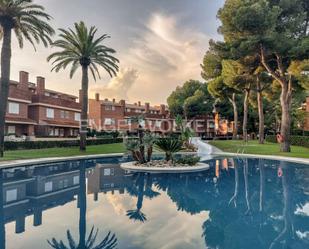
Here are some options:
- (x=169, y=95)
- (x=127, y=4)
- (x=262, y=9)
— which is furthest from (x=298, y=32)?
(x=169, y=95)

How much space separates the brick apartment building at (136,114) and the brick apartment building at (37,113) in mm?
11473

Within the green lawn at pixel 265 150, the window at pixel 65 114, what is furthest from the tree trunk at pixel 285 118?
the window at pixel 65 114

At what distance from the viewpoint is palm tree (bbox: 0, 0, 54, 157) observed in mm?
22250

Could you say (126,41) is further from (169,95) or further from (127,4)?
(169,95)

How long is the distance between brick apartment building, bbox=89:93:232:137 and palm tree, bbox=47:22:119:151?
25.3 meters

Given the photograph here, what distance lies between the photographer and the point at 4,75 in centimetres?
2252

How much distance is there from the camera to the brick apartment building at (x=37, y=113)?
118 feet

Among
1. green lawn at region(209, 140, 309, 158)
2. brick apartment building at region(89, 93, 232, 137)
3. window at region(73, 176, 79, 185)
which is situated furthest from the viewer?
brick apartment building at region(89, 93, 232, 137)

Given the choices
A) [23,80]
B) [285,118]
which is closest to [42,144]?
[23,80]

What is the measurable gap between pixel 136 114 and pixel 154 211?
5911 cm

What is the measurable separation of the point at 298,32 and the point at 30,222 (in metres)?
29.0

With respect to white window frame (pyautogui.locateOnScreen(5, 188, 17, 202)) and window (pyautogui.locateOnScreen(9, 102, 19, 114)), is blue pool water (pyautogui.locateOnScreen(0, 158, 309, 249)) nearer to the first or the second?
white window frame (pyautogui.locateOnScreen(5, 188, 17, 202))

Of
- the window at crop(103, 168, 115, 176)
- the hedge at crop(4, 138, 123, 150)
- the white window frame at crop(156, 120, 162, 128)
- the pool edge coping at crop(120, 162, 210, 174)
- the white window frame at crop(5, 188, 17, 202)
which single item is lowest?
the white window frame at crop(5, 188, 17, 202)

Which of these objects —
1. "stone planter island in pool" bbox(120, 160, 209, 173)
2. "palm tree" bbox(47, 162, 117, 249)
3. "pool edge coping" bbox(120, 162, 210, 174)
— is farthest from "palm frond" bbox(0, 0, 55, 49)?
"palm tree" bbox(47, 162, 117, 249)
